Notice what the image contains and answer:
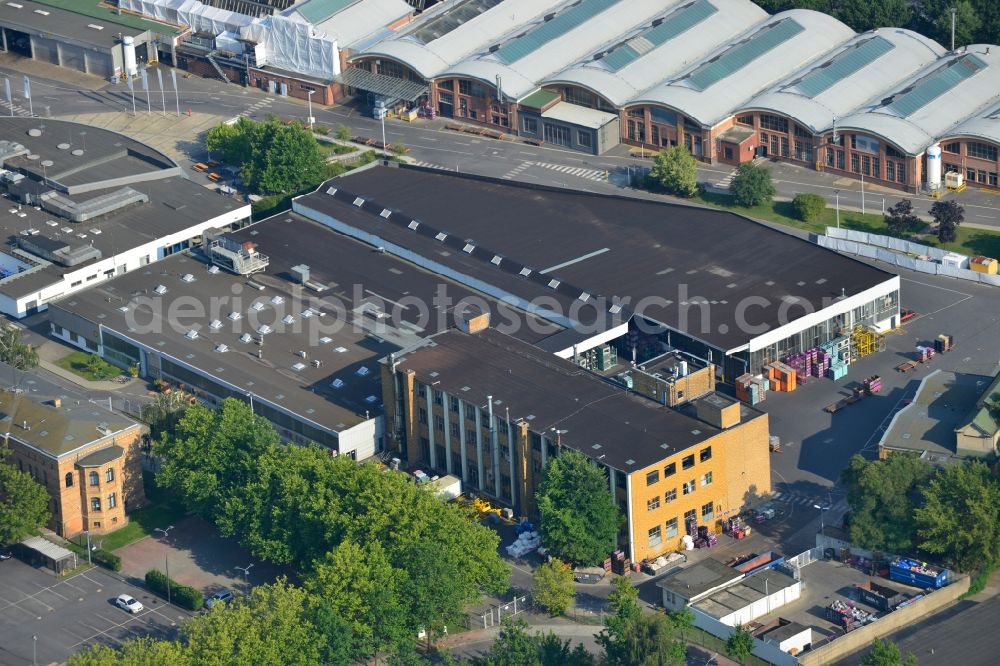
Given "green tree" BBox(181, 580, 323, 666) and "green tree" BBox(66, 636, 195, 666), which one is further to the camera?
"green tree" BBox(181, 580, 323, 666)

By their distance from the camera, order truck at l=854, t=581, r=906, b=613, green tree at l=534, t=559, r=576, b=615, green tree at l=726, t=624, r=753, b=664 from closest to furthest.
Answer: green tree at l=726, t=624, r=753, b=664, truck at l=854, t=581, r=906, b=613, green tree at l=534, t=559, r=576, b=615

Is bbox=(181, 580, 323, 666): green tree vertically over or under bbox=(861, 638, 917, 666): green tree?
over

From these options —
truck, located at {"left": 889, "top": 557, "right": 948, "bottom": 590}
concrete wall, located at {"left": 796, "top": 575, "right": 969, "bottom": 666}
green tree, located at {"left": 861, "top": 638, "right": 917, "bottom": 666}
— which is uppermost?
green tree, located at {"left": 861, "top": 638, "right": 917, "bottom": 666}

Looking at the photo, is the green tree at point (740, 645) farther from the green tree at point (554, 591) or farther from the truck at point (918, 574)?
the truck at point (918, 574)

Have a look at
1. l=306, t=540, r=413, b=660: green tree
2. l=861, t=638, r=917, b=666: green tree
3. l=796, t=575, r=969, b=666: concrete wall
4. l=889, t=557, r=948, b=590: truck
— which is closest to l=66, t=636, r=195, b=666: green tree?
l=306, t=540, r=413, b=660: green tree

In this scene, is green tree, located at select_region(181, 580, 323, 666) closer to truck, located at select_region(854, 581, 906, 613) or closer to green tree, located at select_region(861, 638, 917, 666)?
green tree, located at select_region(861, 638, 917, 666)

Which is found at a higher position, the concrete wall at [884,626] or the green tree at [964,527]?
the green tree at [964,527]

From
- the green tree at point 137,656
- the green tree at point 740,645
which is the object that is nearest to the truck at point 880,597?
the green tree at point 740,645
